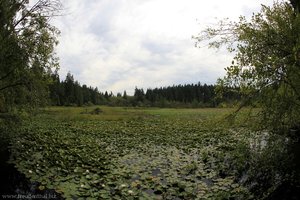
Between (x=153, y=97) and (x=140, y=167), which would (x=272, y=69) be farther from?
(x=153, y=97)

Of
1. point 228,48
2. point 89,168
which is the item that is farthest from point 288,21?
point 89,168

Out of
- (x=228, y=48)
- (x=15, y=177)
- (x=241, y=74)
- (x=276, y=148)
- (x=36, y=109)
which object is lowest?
(x=15, y=177)

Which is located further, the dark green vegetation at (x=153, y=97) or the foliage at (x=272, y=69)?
the dark green vegetation at (x=153, y=97)

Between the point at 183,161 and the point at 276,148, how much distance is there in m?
4.96

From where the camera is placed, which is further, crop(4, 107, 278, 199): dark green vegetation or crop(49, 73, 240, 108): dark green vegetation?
crop(49, 73, 240, 108): dark green vegetation

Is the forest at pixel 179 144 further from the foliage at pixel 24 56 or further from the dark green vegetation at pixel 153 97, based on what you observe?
the dark green vegetation at pixel 153 97

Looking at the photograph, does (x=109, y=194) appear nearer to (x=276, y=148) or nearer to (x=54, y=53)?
(x=276, y=148)

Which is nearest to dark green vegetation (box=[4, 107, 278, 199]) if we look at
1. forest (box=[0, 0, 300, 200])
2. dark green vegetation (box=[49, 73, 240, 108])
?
forest (box=[0, 0, 300, 200])

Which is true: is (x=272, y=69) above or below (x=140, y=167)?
above

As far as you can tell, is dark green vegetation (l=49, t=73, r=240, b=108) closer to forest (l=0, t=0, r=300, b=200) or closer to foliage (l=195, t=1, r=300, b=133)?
forest (l=0, t=0, r=300, b=200)

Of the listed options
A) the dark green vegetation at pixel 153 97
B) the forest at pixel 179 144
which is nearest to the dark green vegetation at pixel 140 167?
the forest at pixel 179 144

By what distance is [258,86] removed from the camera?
847cm

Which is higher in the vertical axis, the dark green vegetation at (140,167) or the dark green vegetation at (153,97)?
the dark green vegetation at (153,97)

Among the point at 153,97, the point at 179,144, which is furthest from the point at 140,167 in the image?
the point at 153,97
